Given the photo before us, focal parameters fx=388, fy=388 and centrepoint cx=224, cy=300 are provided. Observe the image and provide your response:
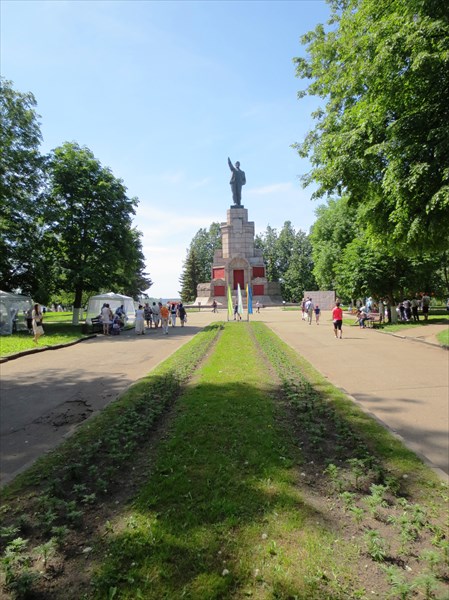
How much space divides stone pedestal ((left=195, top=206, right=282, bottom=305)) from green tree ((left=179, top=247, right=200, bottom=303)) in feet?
69.4

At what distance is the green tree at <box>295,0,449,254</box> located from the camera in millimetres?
8883

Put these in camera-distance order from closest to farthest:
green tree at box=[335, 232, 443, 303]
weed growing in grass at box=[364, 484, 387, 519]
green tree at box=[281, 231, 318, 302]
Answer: weed growing in grass at box=[364, 484, 387, 519], green tree at box=[335, 232, 443, 303], green tree at box=[281, 231, 318, 302]

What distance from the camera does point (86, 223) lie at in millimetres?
26062

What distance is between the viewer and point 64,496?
3.65 meters

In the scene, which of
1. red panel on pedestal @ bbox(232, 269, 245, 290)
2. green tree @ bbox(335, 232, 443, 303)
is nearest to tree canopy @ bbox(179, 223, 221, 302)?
red panel on pedestal @ bbox(232, 269, 245, 290)

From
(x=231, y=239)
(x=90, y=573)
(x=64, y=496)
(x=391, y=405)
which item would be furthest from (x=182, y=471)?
(x=231, y=239)

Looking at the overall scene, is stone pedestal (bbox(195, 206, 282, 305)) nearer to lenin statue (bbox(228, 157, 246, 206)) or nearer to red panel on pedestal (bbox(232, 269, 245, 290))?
red panel on pedestal (bbox(232, 269, 245, 290))

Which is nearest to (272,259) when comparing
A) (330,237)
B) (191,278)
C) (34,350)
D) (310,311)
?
(191,278)

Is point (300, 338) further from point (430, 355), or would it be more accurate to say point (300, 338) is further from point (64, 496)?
point (64, 496)

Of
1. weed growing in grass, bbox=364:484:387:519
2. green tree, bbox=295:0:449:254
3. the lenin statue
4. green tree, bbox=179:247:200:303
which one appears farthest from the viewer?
green tree, bbox=179:247:200:303

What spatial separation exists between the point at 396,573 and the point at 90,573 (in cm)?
204

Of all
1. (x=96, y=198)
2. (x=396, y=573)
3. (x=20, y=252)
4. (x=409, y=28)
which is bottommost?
(x=396, y=573)

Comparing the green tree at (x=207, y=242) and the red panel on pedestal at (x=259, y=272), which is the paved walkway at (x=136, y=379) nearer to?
the red panel on pedestal at (x=259, y=272)

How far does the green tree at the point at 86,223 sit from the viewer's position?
25559mm
